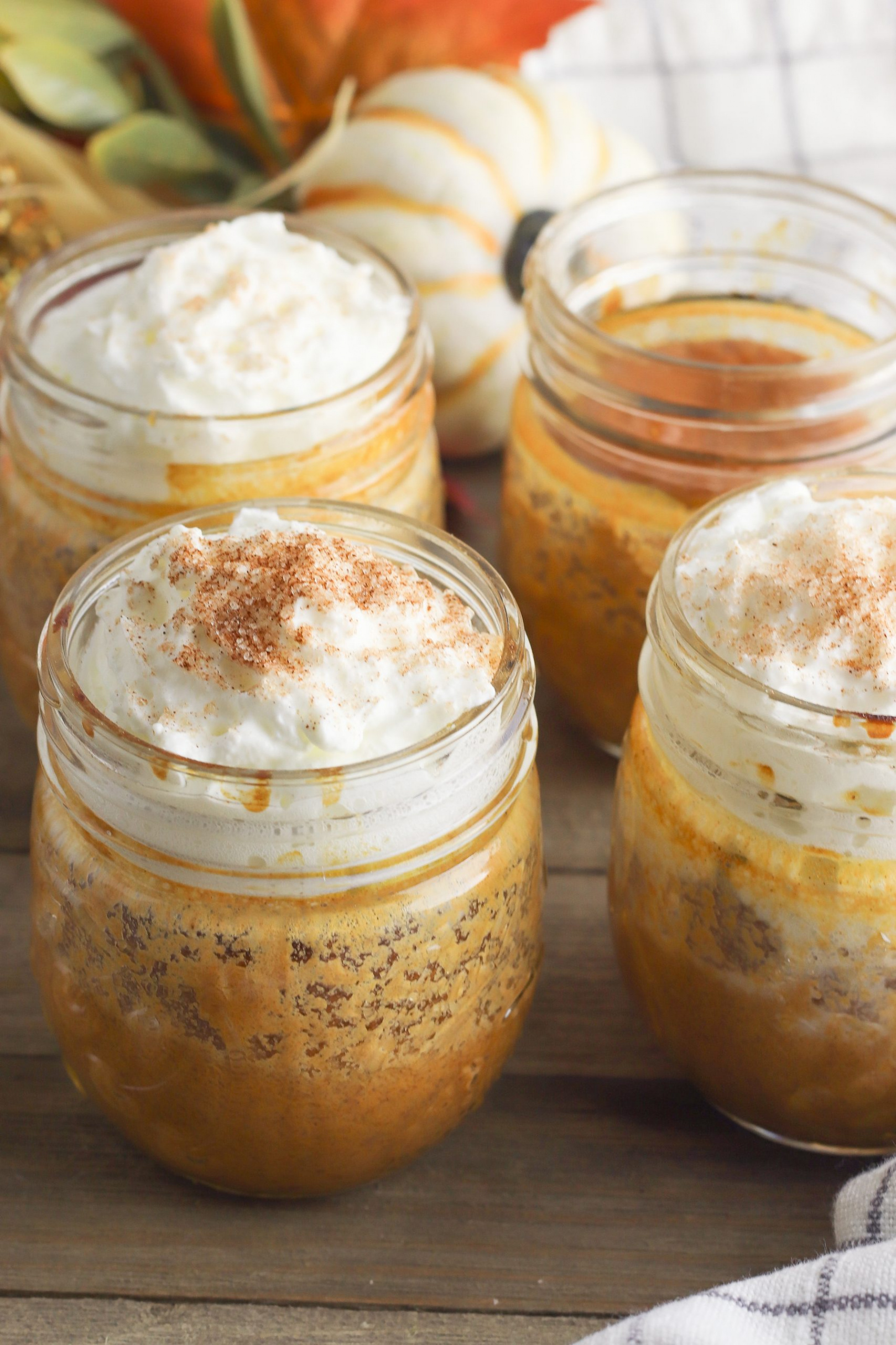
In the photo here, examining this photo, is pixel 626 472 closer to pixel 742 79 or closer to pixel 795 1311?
pixel 795 1311

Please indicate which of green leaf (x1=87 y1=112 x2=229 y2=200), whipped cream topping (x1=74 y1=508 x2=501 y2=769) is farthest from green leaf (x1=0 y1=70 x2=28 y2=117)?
whipped cream topping (x1=74 y1=508 x2=501 y2=769)

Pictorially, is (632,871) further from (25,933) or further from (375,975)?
(25,933)

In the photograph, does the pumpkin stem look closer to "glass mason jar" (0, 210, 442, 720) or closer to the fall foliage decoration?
the fall foliage decoration

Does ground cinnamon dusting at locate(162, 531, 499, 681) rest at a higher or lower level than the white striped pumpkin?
higher

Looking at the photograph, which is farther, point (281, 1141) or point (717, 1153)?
point (717, 1153)

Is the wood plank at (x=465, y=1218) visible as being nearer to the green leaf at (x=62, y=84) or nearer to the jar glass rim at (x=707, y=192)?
the jar glass rim at (x=707, y=192)

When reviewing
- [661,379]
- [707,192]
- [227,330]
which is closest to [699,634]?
[661,379]

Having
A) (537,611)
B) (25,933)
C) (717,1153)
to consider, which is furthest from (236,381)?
(717,1153)
